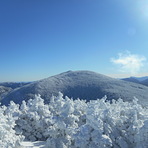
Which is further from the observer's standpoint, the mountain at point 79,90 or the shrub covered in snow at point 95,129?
the mountain at point 79,90

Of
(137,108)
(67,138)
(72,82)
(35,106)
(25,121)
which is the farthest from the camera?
(72,82)

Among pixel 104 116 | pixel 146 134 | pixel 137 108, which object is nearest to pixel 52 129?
pixel 104 116

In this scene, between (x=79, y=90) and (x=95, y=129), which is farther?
(x=79, y=90)

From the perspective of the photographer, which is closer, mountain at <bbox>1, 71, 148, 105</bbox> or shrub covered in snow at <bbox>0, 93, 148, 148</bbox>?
shrub covered in snow at <bbox>0, 93, 148, 148</bbox>

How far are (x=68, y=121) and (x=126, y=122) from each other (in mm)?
6879

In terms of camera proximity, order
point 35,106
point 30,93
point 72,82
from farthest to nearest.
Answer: point 72,82
point 30,93
point 35,106

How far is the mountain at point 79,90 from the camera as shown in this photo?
9962 cm

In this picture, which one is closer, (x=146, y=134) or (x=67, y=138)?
(x=146, y=134)

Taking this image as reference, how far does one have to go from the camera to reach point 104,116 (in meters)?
16.7

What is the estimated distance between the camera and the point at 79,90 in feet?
382

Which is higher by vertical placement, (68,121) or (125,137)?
(68,121)

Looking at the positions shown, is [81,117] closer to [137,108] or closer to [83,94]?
[137,108]

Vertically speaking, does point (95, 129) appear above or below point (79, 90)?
above

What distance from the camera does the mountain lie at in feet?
327
